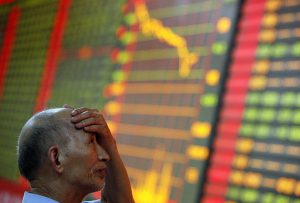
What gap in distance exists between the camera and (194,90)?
111 inches

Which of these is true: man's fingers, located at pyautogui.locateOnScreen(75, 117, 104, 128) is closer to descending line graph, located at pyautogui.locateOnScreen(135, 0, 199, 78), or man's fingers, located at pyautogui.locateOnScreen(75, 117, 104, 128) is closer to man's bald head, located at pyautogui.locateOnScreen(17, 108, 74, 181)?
man's bald head, located at pyautogui.locateOnScreen(17, 108, 74, 181)

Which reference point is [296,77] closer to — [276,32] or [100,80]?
[276,32]

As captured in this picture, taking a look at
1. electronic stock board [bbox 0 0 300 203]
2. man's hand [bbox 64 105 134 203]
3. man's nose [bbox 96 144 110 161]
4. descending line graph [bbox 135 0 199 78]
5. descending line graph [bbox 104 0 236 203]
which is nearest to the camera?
man's nose [bbox 96 144 110 161]

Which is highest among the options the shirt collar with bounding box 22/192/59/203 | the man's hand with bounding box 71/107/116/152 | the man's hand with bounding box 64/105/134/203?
the man's hand with bounding box 71/107/116/152

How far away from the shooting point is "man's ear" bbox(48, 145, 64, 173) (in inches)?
51.9

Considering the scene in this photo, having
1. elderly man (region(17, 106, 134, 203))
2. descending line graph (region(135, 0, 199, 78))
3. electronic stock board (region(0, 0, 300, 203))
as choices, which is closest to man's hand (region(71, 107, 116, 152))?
elderly man (region(17, 106, 134, 203))

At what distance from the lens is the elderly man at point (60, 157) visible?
133cm

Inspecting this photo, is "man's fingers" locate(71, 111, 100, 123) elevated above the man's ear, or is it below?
above

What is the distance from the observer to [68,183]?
4.47 feet

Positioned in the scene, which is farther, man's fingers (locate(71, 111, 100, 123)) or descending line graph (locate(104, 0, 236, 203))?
descending line graph (locate(104, 0, 236, 203))

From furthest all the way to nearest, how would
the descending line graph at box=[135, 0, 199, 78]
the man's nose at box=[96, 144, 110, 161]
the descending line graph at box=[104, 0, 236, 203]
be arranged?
the descending line graph at box=[135, 0, 199, 78] → the descending line graph at box=[104, 0, 236, 203] → the man's nose at box=[96, 144, 110, 161]

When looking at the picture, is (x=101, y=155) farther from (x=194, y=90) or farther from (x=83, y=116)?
(x=194, y=90)

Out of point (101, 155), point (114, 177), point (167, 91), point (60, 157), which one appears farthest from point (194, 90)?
point (60, 157)

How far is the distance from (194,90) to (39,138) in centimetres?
161
